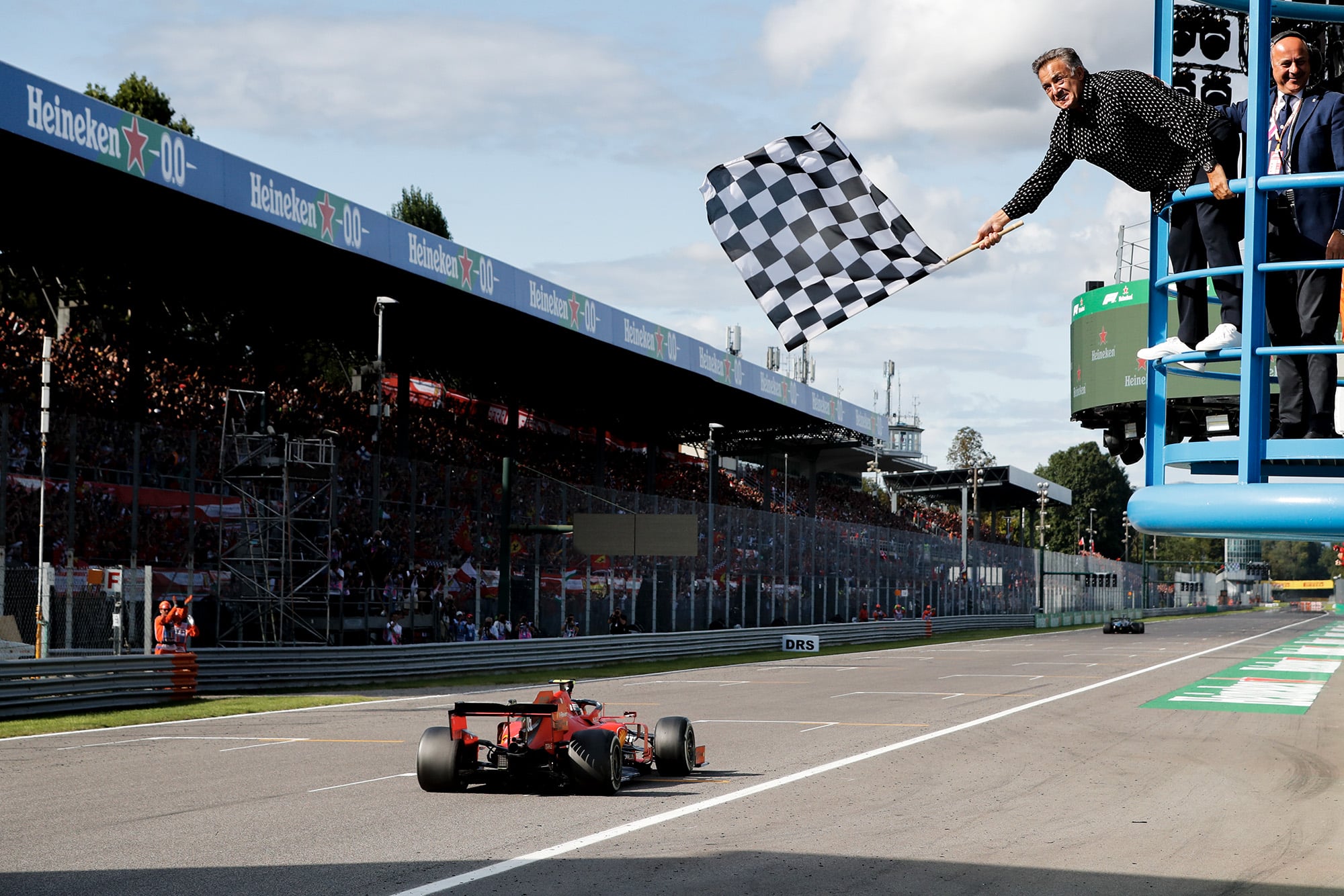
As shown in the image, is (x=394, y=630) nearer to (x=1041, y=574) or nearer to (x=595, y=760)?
(x=595, y=760)

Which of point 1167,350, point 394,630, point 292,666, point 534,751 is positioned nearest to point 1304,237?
point 1167,350

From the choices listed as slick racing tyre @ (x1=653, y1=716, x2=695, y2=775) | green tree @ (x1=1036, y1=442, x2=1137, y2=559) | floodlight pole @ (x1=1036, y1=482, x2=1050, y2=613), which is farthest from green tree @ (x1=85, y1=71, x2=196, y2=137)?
green tree @ (x1=1036, y1=442, x2=1137, y2=559)

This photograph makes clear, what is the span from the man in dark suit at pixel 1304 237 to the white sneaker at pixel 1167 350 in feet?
0.96

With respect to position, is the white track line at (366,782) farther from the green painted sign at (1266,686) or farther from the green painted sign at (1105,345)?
the green painted sign at (1105,345)

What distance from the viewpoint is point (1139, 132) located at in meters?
4.53

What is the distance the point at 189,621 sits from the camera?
77.9 feet

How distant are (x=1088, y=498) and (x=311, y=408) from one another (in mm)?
128104

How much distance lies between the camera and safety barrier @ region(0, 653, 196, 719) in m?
19.1

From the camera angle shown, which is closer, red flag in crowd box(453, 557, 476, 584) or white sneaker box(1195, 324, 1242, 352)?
white sneaker box(1195, 324, 1242, 352)

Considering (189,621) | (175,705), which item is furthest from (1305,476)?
(189,621)

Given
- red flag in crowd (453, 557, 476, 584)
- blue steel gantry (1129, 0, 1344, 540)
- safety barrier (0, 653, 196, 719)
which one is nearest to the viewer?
blue steel gantry (1129, 0, 1344, 540)

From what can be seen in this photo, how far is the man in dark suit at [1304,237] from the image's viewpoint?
442 cm

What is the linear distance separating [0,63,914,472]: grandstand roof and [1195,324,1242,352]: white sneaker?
825 inches

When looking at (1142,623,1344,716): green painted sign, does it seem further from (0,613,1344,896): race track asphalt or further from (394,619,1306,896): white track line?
(394,619,1306,896): white track line
